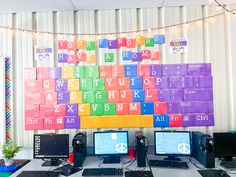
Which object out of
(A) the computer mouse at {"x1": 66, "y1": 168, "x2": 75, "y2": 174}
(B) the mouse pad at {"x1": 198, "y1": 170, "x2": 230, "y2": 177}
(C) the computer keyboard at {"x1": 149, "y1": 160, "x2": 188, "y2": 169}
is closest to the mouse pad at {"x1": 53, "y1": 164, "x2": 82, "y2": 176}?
A: (A) the computer mouse at {"x1": 66, "y1": 168, "x2": 75, "y2": 174}

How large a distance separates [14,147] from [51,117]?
610mm

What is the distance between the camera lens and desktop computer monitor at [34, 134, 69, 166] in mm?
2973

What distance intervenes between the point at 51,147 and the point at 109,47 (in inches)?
61.3

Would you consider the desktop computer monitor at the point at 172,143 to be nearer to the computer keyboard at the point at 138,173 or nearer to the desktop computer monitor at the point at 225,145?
the desktop computer monitor at the point at 225,145

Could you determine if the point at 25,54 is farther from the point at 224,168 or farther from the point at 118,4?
the point at 224,168

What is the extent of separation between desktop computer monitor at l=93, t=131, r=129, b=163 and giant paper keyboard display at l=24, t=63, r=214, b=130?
24cm

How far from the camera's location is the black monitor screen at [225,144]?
2.87 m

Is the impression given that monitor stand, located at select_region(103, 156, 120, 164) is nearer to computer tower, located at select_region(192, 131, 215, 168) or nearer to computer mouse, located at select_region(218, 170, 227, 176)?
computer tower, located at select_region(192, 131, 215, 168)

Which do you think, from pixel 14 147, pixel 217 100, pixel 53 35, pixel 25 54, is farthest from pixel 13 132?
pixel 217 100

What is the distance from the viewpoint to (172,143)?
2.99m

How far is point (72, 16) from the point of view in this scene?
336cm

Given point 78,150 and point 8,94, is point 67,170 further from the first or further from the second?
point 8,94

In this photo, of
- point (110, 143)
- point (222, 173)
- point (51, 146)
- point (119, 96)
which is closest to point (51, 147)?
point (51, 146)

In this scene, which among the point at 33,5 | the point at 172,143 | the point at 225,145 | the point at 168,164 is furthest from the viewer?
the point at 33,5
